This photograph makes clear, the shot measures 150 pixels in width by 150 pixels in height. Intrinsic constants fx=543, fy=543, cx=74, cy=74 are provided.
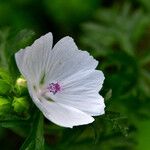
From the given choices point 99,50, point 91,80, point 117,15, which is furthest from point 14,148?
point 91,80

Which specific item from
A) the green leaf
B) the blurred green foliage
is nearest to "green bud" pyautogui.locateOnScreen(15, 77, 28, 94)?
the blurred green foliage

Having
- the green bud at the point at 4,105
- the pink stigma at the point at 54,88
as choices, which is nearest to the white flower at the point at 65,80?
the pink stigma at the point at 54,88

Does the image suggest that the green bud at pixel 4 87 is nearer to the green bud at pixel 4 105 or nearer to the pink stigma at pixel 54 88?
the green bud at pixel 4 105

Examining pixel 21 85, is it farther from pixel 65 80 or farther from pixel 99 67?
pixel 99 67

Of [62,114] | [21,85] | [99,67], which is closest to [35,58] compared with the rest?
[21,85]

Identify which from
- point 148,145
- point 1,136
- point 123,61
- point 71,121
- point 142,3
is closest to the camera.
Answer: point 71,121

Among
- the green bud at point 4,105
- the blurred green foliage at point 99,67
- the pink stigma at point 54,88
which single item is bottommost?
the blurred green foliage at point 99,67

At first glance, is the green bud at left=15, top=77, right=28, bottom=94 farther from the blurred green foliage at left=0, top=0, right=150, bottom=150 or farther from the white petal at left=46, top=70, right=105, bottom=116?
the white petal at left=46, top=70, right=105, bottom=116

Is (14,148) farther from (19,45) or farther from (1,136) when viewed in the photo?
(19,45)
